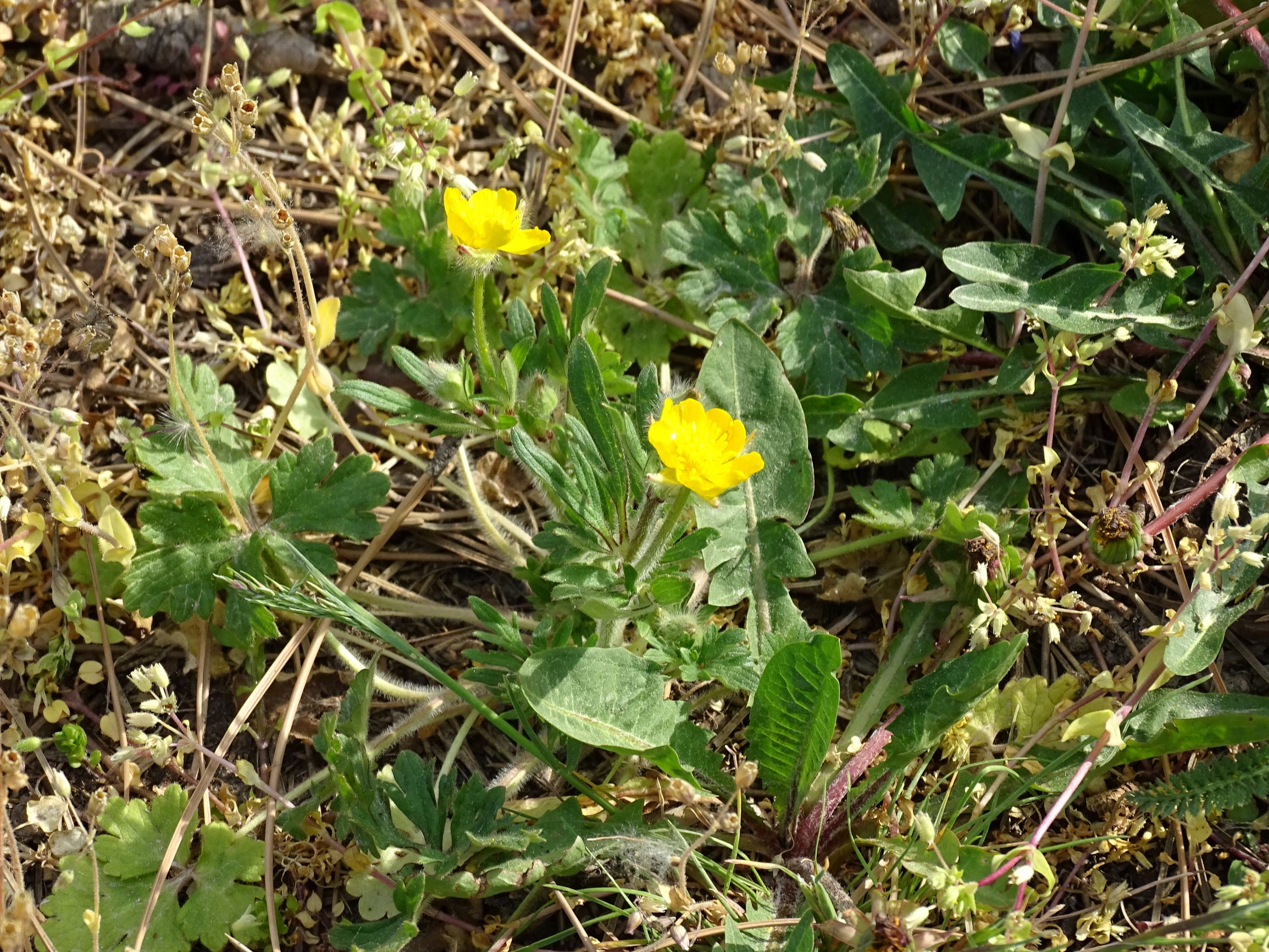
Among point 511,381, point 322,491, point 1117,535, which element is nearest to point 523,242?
point 511,381

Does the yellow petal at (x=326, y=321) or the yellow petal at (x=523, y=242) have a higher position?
the yellow petal at (x=523, y=242)

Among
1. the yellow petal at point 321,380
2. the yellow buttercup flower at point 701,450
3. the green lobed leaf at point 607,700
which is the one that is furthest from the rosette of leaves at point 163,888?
the yellow buttercup flower at point 701,450

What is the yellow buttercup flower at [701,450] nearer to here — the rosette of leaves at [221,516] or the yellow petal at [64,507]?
the rosette of leaves at [221,516]

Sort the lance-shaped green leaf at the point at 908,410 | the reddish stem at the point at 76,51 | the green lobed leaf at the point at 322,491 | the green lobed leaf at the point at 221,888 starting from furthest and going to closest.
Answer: the reddish stem at the point at 76,51 < the lance-shaped green leaf at the point at 908,410 < the green lobed leaf at the point at 322,491 < the green lobed leaf at the point at 221,888

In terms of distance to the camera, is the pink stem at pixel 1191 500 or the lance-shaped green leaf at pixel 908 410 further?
the lance-shaped green leaf at pixel 908 410

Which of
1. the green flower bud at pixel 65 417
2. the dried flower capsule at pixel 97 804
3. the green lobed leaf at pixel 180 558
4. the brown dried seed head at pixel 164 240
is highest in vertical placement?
the brown dried seed head at pixel 164 240

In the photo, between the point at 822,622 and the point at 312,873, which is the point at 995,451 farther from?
the point at 312,873

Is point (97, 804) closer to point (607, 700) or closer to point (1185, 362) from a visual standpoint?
point (607, 700)

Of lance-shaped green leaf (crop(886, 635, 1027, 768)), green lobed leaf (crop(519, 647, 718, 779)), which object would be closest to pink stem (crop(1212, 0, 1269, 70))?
lance-shaped green leaf (crop(886, 635, 1027, 768))
